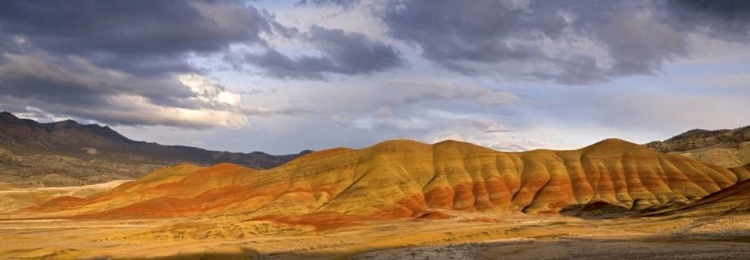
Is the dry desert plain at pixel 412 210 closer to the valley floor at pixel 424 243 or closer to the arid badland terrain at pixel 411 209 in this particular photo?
the valley floor at pixel 424 243

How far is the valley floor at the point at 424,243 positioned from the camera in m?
47.2

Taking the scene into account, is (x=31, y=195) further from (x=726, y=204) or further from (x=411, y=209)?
(x=726, y=204)

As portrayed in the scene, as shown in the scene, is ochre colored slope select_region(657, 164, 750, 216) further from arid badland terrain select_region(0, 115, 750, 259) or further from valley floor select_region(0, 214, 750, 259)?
valley floor select_region(0, 214, 750, 259)

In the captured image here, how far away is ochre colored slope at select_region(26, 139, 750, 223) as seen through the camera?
124m

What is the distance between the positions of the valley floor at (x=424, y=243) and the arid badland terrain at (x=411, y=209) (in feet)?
0.64

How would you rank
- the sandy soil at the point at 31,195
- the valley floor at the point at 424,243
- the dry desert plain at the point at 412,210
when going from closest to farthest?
1. the valley floor at the point at 424,243
2. the dry desert plain at the point at 412,210
3. the sandy soil at the point at 31,195

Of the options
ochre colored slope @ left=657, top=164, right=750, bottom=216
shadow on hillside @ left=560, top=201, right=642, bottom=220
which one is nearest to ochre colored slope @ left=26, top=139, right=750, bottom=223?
shadow on hillside @ left=560, top=201, right=642, bottom=220

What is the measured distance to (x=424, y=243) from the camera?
5994 cm

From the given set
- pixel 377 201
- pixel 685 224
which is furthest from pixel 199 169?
pixel 685 224

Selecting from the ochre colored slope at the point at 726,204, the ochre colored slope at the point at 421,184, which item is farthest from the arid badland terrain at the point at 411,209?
the ochre colored slope at the point at 421,184

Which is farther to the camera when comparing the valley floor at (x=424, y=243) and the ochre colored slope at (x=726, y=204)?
the ochre colored slope at (x=726, y=204)

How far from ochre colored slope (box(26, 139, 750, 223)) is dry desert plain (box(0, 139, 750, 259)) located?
42 centimetres

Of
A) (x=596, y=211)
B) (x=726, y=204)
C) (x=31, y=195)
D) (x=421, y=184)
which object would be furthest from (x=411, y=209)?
(x=31, y=195)

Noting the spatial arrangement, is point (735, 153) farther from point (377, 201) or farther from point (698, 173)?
point (377, 201)
